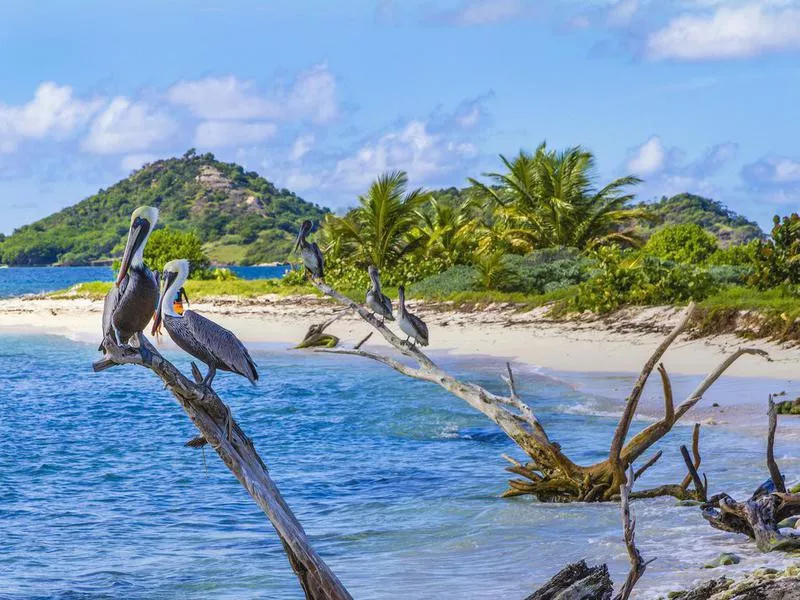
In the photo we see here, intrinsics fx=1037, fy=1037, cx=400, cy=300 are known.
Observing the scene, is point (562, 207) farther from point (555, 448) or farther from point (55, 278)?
point (55, 278)

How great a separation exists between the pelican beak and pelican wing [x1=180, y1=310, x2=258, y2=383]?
471 mm

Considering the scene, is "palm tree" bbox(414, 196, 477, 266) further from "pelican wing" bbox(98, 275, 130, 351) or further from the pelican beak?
"pelican wing" bbox(98, 275, 130, 351)

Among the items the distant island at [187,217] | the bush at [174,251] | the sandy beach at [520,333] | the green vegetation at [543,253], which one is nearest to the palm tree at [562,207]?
the green vegetation at [543,253]

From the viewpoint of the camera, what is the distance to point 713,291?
21.3 meters

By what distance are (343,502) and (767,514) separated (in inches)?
193

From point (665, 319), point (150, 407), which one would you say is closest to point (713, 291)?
point (665, 319)

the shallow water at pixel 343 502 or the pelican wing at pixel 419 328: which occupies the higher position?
the pelican wing at pixel 419 328

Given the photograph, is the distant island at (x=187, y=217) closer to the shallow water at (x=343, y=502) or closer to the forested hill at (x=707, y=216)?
the forested hill at (x=707, y=216)

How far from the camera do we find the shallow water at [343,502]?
8.00m

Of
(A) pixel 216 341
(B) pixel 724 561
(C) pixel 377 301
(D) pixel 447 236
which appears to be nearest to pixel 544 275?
(D) pixel 447 236

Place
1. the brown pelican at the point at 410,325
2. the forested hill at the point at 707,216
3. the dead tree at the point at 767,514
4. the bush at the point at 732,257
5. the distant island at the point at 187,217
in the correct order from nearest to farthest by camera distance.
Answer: the dead tree at the point at 767,514
the brown pelican at the point at 410,325
the bush at the point at 732,257
the forested hill at the point at 707,216
the distant island at the point at 187,217

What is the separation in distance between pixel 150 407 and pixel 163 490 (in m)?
7.94

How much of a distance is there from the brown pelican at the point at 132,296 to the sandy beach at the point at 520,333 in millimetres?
11833

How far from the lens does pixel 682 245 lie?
1238 inches
